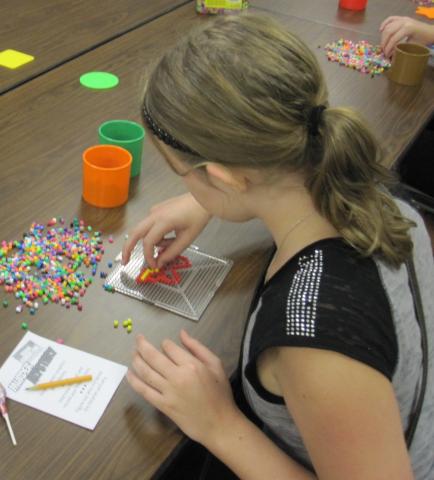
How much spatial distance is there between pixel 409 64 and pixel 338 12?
0.59 metres

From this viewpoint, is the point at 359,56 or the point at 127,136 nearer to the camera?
the point at 127,136

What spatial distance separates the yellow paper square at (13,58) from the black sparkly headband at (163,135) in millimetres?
854

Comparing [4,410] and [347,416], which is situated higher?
[347,416]

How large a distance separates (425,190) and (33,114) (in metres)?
1.68

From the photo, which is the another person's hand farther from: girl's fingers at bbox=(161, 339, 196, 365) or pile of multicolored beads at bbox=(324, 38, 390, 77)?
girl's fingers at bbox=(161, 339, 196, 365)

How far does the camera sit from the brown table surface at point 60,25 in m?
1.60

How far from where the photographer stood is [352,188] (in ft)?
2.73

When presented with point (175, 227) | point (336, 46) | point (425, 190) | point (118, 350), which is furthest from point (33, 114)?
point (425, 190)

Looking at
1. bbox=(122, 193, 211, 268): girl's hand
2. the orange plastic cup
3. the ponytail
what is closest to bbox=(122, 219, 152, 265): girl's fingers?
bbox=(122, 193, 211, 268): girl's hand

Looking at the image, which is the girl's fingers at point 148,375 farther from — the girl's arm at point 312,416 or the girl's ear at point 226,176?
the girl's ear at point 226,176

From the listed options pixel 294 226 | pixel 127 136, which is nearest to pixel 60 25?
pixel 127 136

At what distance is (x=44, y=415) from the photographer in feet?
2.58

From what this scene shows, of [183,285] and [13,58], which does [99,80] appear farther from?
[183,285]

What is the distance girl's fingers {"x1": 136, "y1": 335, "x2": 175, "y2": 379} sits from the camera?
2.75 feet
